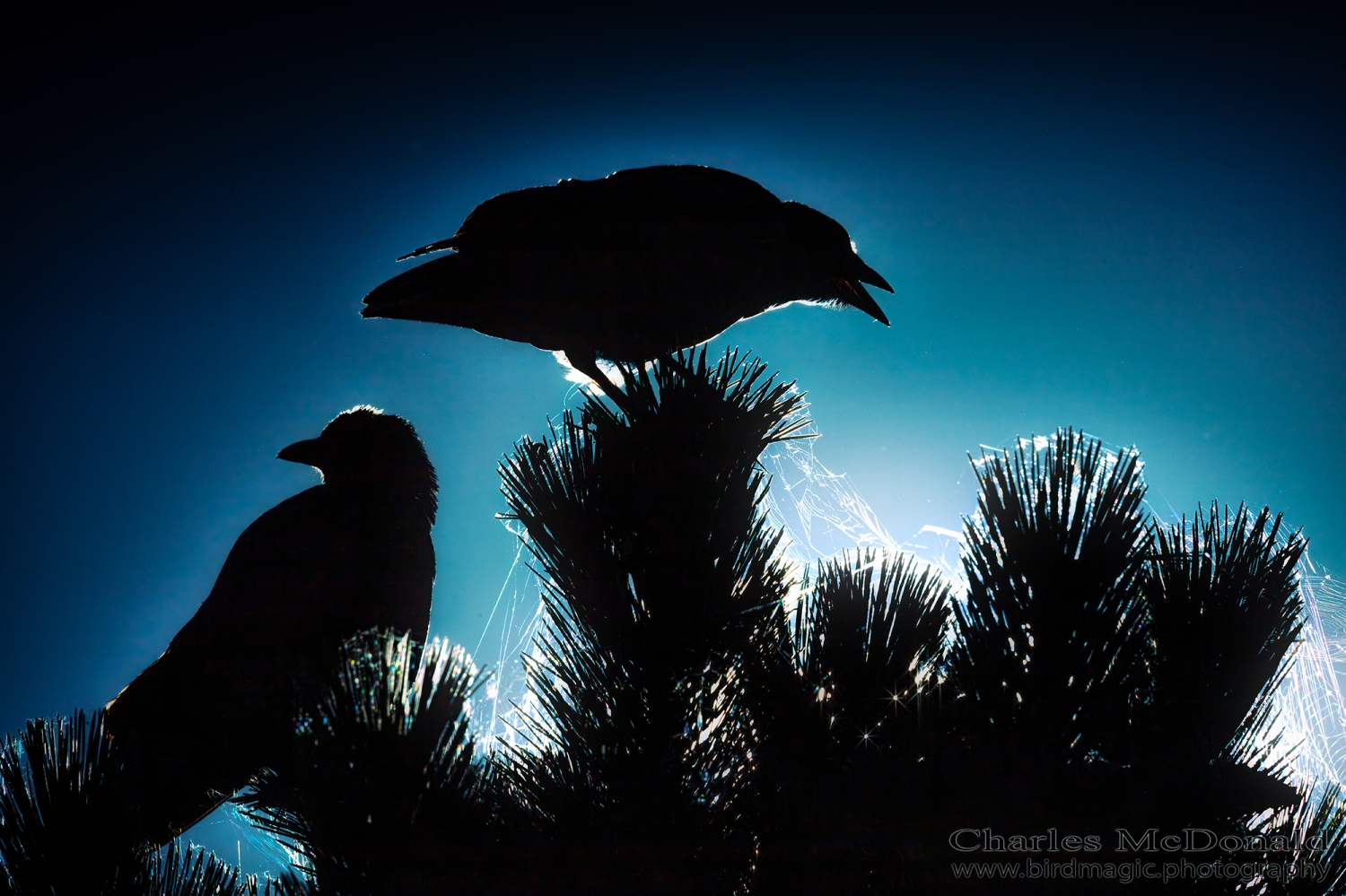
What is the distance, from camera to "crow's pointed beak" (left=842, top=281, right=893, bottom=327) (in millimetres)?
3752

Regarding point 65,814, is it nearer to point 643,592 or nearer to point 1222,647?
point 643,592

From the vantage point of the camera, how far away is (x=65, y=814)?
1139 millimetres

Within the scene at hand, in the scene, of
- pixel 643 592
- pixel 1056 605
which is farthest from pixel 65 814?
pixel 1056 605

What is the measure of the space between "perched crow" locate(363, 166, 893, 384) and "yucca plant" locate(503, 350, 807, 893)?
1378 mm

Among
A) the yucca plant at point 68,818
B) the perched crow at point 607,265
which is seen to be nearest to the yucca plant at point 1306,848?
the yucca plant at point 68,818

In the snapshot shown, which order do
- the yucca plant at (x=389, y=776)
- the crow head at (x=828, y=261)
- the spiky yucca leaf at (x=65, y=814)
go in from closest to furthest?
the yucca plant at (x=389, y=776) → the spiky yucca leaf at (x=65, y=814) → the crow head at (x=828, y=261)

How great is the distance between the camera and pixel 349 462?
3316 mm

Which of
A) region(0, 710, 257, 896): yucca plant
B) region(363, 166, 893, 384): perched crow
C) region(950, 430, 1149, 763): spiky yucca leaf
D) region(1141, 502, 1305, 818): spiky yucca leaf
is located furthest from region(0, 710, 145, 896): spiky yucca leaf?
region(363, 166, 893, 384): perched crow

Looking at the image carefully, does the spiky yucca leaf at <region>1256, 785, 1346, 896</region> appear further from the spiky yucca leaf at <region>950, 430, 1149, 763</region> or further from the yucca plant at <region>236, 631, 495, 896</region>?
the yucca plant at <region>236, 631, 495, 896</region>

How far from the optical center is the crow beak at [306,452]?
10.7 ft

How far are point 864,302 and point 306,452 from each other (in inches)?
122

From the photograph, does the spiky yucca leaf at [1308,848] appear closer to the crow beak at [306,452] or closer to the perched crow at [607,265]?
the perched crow at [607,265]

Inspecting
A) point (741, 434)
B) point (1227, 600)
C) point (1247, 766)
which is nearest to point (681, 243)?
point (741, 434)

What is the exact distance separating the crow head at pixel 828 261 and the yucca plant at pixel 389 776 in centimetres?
298
